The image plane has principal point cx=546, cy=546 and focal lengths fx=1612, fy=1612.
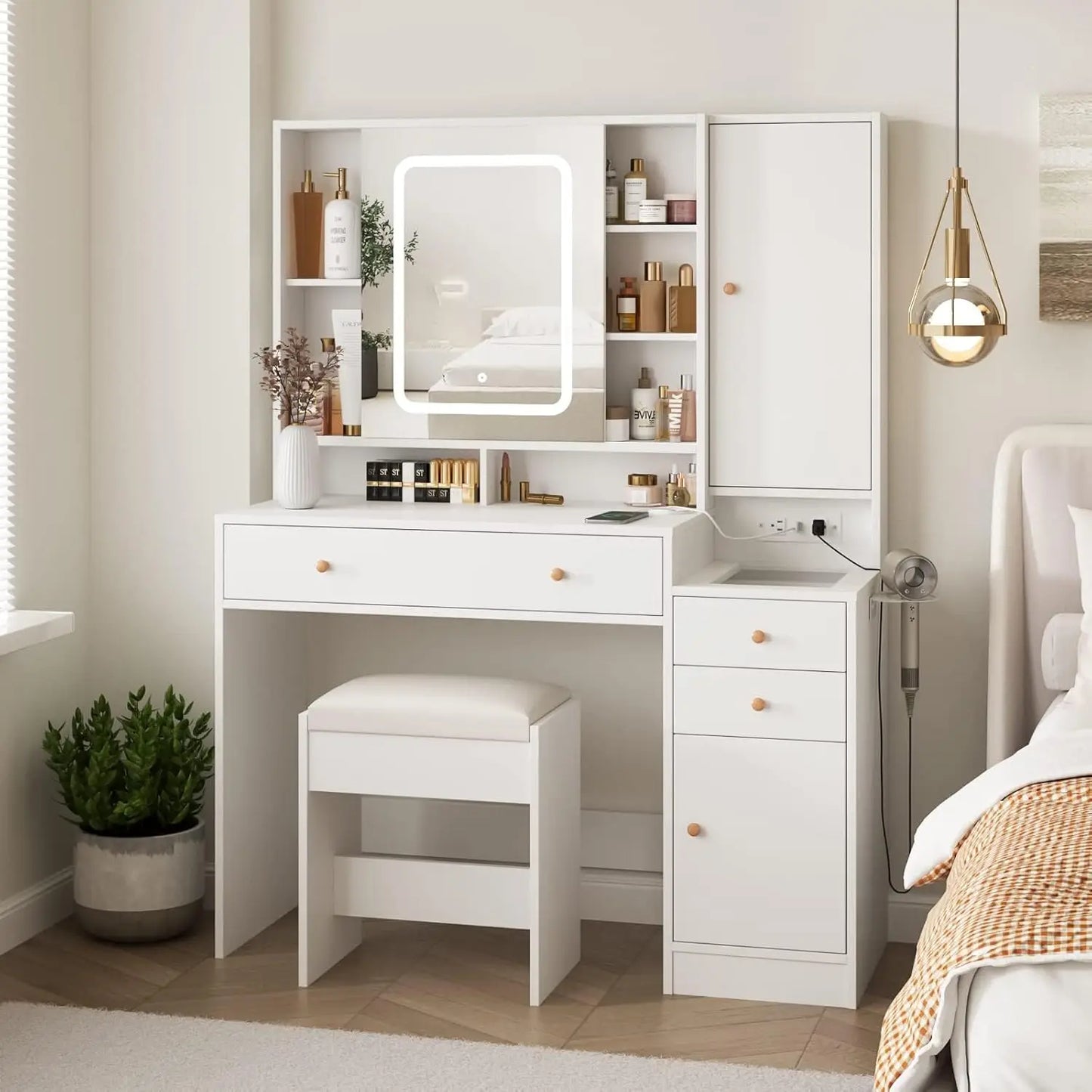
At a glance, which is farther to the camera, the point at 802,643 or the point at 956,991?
the point at 802,643

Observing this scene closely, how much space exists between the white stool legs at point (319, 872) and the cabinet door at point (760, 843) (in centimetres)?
75

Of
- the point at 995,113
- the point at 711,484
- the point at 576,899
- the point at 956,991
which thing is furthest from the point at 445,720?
the point at 995,113

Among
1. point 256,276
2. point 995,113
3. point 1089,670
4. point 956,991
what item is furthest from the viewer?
point 256,276

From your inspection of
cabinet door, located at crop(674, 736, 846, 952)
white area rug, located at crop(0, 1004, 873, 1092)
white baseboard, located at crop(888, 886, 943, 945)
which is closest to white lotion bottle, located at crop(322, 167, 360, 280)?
cabinet door, located at crop(674, 736, 846, 952)

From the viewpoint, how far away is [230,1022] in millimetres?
3207

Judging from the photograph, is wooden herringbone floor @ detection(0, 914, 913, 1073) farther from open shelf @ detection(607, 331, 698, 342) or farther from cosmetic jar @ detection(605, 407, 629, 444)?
open shelf @ detection(607, 331, 698, 342)

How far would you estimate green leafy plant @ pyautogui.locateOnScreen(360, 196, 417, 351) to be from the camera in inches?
150

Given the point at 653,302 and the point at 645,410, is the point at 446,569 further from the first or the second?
the point at 653,302

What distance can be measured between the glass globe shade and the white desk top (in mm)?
793

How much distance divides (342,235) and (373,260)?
0.09 metres

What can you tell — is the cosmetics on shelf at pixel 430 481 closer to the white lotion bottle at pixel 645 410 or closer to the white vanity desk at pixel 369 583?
the white vanity desk at pixel 369 583

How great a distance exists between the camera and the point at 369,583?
137 inches

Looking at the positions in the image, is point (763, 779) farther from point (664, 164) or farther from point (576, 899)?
point (664, 164)

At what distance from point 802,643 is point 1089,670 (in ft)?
1.86
